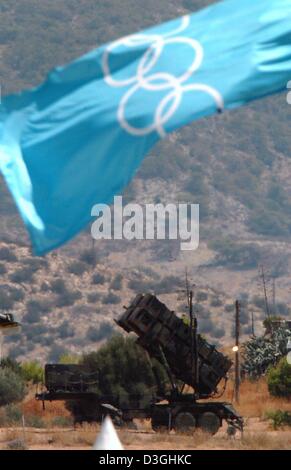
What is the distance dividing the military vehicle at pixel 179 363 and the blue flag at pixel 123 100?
80.5 ft

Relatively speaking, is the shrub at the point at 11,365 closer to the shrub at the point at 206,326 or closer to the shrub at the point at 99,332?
the shrub at the point at 99,332

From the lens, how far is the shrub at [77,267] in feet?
445

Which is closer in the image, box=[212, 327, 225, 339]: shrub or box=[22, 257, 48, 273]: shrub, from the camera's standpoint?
box=[212, 327, 225, 339]: shrub

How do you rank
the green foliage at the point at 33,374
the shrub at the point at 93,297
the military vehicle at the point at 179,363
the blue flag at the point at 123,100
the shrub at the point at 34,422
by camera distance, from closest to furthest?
1. the blue flag at the point at 123,100
2. the military vehicle at the point at 179,363
3. the shrub at the point at 34,422
4. the green foliage at the point at 33,374
5. the shrub at the point at 93,297

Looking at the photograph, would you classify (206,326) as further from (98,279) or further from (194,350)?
(194,350)

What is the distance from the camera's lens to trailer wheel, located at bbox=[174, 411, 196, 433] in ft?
133

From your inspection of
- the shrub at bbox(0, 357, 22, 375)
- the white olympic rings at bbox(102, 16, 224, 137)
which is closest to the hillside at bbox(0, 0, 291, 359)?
the shrub at bbox(0, 357, 22, 375)

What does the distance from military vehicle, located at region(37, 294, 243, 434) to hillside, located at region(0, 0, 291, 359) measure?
79.4 m

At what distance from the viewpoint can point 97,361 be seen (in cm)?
5247

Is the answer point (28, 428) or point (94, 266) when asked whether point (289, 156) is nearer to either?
point (94, 266)

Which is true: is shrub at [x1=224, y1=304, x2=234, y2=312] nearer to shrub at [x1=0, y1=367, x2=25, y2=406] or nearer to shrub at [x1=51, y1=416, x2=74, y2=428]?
shrub at [x1=0, y1=367, x2=25, y2=406]

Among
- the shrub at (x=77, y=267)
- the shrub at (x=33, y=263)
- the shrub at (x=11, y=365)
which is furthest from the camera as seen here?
the shrub at (x=77, y=267)

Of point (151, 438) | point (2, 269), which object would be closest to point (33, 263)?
point (2, 269)

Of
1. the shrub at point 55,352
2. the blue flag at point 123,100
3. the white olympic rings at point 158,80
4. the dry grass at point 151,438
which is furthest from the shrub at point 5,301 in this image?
the white olympic rings at point 158,80
